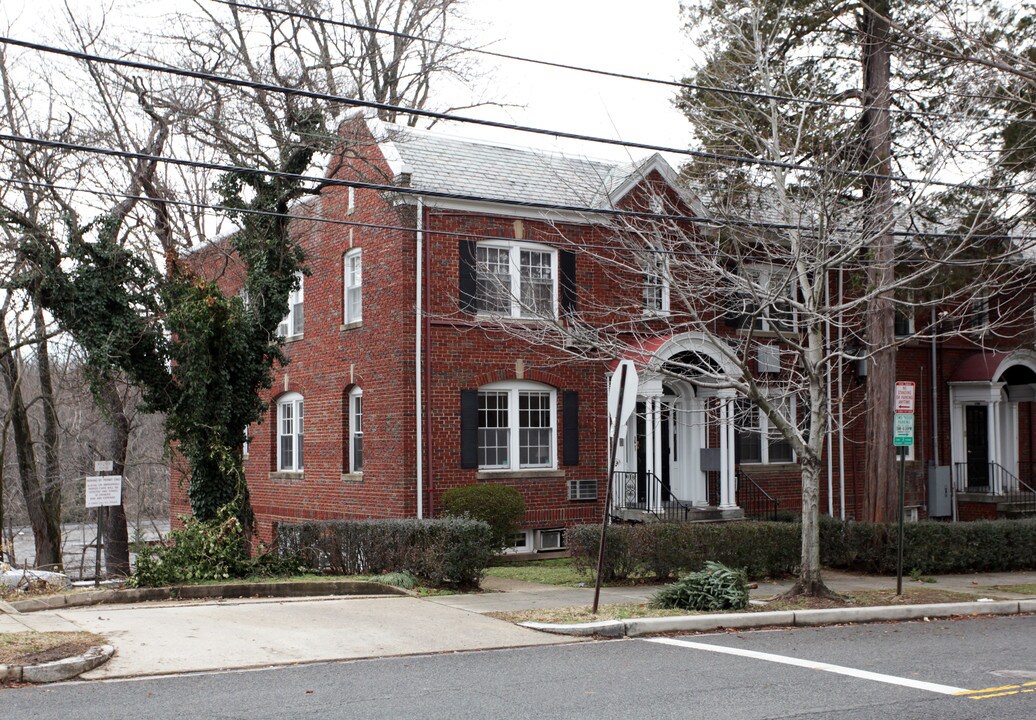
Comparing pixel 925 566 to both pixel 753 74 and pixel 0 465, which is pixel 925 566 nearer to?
pixel 753 74

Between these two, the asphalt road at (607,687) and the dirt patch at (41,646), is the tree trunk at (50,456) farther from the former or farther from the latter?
the asphalt road at (607,687)

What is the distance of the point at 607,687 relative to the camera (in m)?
8.77

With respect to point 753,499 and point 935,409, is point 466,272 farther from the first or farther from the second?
point 935,409

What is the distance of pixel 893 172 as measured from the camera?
20.5 meters

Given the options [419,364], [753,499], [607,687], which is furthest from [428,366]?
[607,687]

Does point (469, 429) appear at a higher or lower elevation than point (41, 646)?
higher

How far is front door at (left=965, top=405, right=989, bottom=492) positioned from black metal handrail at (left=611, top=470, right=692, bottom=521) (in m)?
9.69

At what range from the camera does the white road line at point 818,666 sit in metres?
8.88

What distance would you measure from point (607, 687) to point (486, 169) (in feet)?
49.1

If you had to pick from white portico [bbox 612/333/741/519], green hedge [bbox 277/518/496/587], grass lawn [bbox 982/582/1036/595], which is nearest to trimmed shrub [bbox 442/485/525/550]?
white portico [bbox 612/333/741/519]

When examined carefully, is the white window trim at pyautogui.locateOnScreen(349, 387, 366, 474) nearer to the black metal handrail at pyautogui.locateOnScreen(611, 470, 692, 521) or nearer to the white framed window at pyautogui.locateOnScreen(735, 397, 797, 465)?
the black metal handrail at pyautogui.locateOnScreen(611, 470, 692, 521)

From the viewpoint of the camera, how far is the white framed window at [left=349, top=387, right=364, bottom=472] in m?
22.1

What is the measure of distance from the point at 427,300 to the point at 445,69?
8.29m

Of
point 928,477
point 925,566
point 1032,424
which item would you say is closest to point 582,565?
point 925,566
